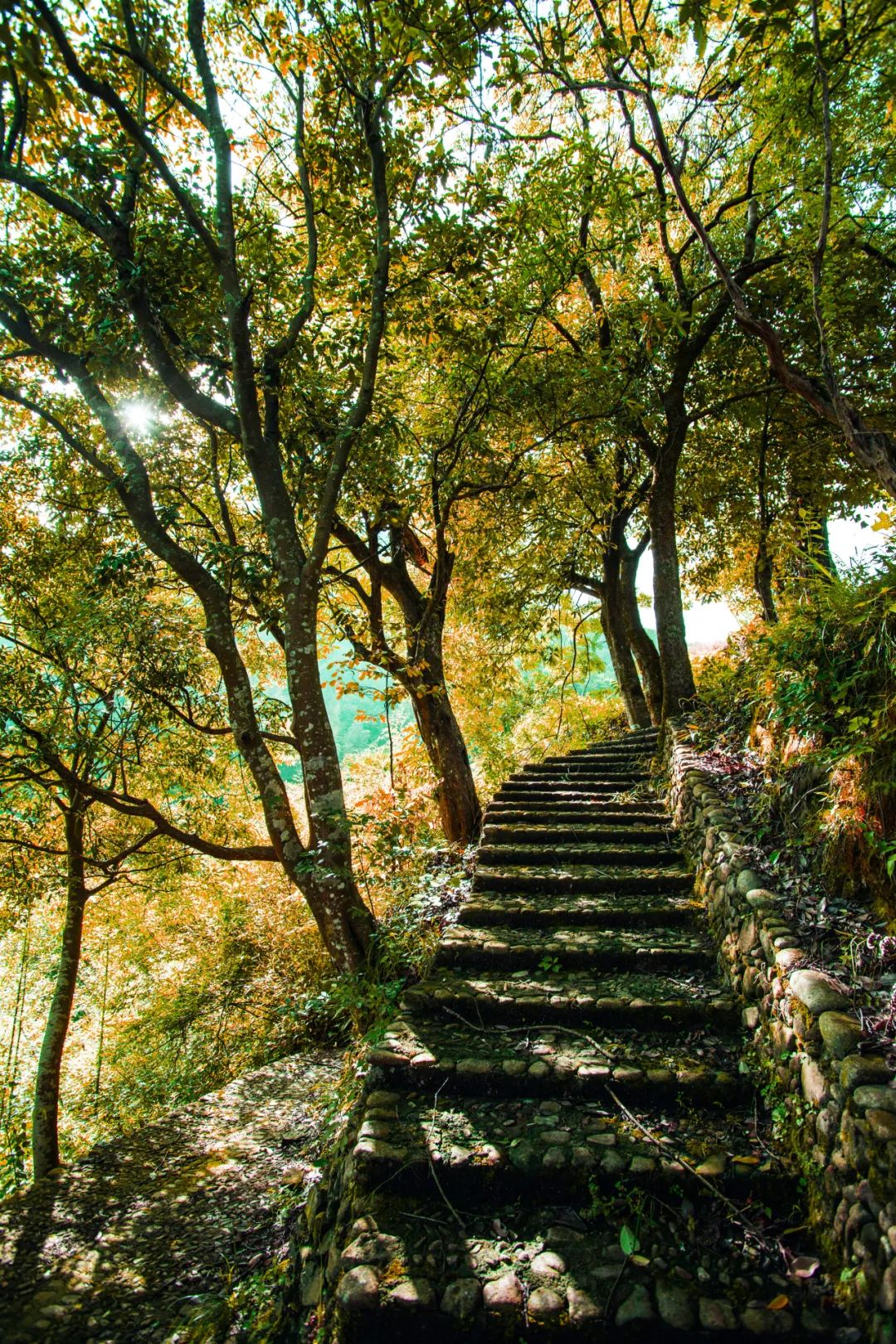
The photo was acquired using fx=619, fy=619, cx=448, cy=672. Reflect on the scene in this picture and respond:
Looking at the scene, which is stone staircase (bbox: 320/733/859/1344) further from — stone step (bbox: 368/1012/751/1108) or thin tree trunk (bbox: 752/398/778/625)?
thin tree trunk (bbox: 752/398/778/625)

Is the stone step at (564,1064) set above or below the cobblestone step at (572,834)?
below

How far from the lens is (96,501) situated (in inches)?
299

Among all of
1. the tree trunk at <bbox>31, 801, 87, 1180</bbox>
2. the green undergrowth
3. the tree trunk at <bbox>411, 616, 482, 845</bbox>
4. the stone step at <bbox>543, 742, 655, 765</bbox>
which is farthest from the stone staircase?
the tree trunk at <bbox>31, 801, 87, 1180</bbox>

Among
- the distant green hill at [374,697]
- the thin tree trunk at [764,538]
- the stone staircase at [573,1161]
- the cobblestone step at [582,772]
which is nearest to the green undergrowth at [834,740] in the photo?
the stone staircase at [573,1161]

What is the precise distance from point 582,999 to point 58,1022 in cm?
805

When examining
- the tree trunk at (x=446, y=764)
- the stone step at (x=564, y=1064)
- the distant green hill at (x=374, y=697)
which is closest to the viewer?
the stone step at (x=564, y=1064)

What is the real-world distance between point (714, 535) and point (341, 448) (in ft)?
37.1

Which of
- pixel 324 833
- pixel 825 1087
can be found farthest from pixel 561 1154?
pixel 324 833

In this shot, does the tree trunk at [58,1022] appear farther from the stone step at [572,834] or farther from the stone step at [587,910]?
the stone step at [587,910]

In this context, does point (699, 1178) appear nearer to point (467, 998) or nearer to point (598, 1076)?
point (598, 1076)

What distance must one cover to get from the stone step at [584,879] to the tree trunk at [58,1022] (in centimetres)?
528

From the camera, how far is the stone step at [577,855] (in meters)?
5.39

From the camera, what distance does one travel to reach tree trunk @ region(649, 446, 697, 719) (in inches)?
310

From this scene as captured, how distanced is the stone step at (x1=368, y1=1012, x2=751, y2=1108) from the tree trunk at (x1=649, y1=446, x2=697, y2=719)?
198 inches
